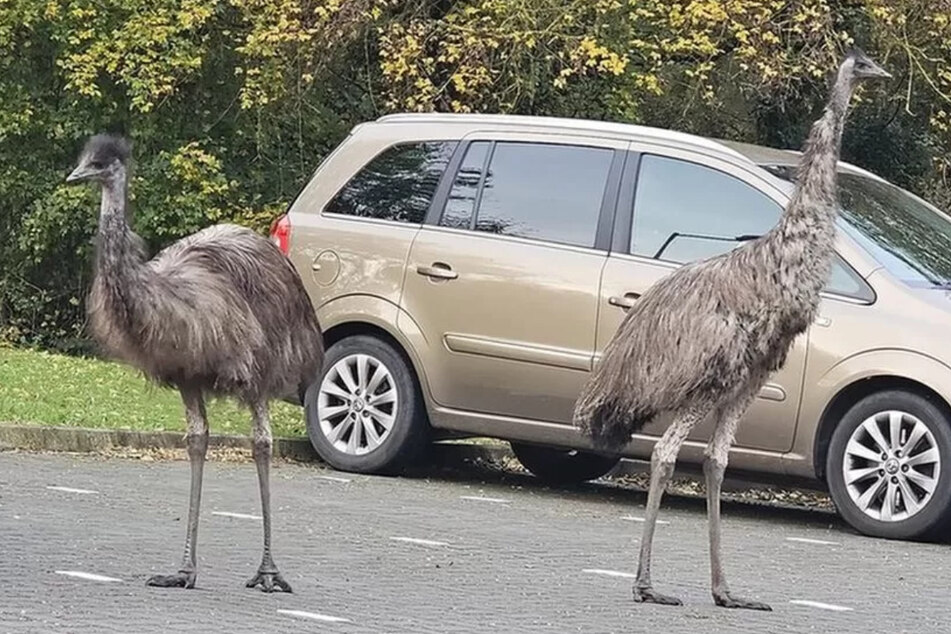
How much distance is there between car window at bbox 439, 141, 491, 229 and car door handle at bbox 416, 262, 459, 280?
0.30m

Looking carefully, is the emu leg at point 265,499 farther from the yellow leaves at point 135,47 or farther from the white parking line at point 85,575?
the yellow leaves at point 135,47

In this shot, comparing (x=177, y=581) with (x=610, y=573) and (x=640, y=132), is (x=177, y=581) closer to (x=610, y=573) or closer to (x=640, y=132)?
(x=610, y=573)

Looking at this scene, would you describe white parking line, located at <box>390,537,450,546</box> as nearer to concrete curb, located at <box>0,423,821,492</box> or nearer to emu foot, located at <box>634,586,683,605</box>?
emu foot, located at <box>634,586,683,605</box>

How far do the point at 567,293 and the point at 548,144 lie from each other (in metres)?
Answer: 1.13

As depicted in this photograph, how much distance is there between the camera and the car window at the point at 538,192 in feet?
42.5

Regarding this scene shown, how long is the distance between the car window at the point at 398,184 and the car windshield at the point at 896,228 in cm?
232

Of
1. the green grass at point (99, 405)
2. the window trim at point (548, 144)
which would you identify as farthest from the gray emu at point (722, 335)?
the green grass at point (99, 405)

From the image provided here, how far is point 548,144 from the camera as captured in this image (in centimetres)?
1330

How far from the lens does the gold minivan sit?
11.8 m

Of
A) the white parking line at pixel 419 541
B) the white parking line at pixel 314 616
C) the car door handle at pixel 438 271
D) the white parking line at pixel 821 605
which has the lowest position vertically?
the white parking line at pixel 419 541

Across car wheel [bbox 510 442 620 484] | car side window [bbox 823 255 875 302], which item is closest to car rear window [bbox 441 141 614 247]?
car side window [bbox 823 255 875 302]

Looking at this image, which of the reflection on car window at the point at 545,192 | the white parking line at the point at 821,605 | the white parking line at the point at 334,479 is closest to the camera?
the white parking line at the point at 821,605

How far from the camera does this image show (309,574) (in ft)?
31.2

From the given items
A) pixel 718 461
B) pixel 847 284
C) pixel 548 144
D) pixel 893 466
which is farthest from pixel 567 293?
pixel 718 461
